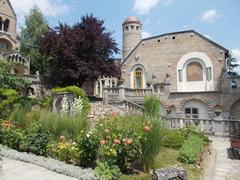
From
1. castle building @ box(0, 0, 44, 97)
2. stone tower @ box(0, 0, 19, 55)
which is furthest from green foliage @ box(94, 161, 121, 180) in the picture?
stone tower @ box(0, 0, 19, 55)

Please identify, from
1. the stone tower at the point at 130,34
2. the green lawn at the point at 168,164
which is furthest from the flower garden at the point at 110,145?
the stone tower at the point at 130,34

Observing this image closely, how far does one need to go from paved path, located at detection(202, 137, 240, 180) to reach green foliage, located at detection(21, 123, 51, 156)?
4520 millimetres

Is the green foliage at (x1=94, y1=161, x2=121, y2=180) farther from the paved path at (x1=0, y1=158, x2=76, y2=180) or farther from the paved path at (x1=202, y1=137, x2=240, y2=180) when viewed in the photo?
the paved path at (x1=202, y1=137, x2=240, y2=180)

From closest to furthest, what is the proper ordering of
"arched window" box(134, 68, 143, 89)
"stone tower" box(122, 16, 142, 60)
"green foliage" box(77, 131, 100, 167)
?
"green foliage" box(77, 131, 100, 167), "arched window" box(134, 68, 143, 89), "stone tower" box(122, 16, 142, 60)

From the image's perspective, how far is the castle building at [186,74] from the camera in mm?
19938

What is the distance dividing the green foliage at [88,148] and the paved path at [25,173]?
2.39 feet

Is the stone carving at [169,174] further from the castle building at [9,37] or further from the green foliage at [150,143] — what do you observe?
the castle building at [9,37]

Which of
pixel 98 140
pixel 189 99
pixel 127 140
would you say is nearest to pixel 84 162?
pixel 98 140

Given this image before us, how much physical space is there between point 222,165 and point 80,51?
1536 centimetres

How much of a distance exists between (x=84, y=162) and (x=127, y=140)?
1503 mm

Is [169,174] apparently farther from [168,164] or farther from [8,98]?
[8,98]

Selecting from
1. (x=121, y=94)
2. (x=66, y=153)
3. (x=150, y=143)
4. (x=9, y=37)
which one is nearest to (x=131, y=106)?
(x=121, y=94)

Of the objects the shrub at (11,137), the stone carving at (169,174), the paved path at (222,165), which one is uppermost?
the shrub at (11,137)

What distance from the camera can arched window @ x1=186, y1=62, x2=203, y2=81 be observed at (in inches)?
863
